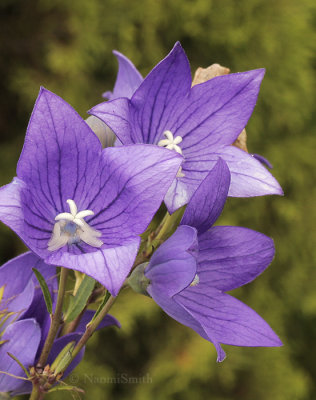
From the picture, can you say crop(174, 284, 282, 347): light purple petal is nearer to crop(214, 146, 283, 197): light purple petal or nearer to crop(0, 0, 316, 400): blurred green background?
crop(214, 146, 283, 197): light purple petal

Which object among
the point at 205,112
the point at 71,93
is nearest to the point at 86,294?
the point at 205,112

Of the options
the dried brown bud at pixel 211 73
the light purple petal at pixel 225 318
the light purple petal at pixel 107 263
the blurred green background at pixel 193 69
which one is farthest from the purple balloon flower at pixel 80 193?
the blurred green background at pixel 193 69

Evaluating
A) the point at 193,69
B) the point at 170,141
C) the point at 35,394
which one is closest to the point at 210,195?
the point at 170,141

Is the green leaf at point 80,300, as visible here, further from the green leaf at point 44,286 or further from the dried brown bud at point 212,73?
the dried brown bud at point 212,73

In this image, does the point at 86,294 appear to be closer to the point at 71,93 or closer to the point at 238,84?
the point at 238,84

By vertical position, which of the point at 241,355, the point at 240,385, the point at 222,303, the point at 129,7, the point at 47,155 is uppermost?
the point at 129,7

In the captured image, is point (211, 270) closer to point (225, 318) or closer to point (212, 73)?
point (225, 318)
